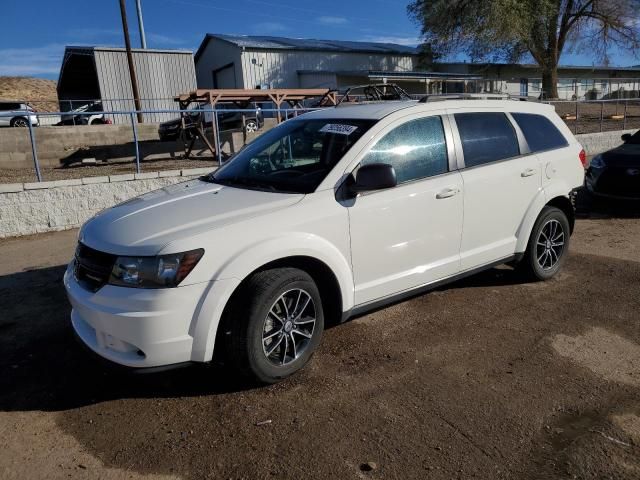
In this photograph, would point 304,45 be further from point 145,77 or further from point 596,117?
point 596,117

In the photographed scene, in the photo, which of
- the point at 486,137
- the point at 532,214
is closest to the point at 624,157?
the point at 532,214

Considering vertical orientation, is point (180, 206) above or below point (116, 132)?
below

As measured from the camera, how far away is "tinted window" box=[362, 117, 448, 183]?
3.76 metres

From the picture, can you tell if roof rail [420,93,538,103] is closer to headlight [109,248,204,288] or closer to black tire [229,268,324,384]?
black tire [229,268,324,384]

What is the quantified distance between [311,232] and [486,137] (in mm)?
2060

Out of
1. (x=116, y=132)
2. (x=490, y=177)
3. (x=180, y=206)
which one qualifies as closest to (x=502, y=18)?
(x=116, y=132)

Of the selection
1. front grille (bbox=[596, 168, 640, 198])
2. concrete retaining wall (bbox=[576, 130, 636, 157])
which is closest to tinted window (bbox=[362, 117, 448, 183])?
front grille (bbox=[596, 168, 640, 198])

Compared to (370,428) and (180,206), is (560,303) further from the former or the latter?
(180,206)

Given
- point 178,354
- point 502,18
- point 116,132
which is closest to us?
point 178,354

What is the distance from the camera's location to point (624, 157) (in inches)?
316

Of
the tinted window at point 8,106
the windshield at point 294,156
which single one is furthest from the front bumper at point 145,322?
the tinted window at point 8,106

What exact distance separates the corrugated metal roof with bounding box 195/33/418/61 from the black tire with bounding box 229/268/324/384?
29.5m

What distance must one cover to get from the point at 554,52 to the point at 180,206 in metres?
29.4

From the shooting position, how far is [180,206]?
11.2ft
